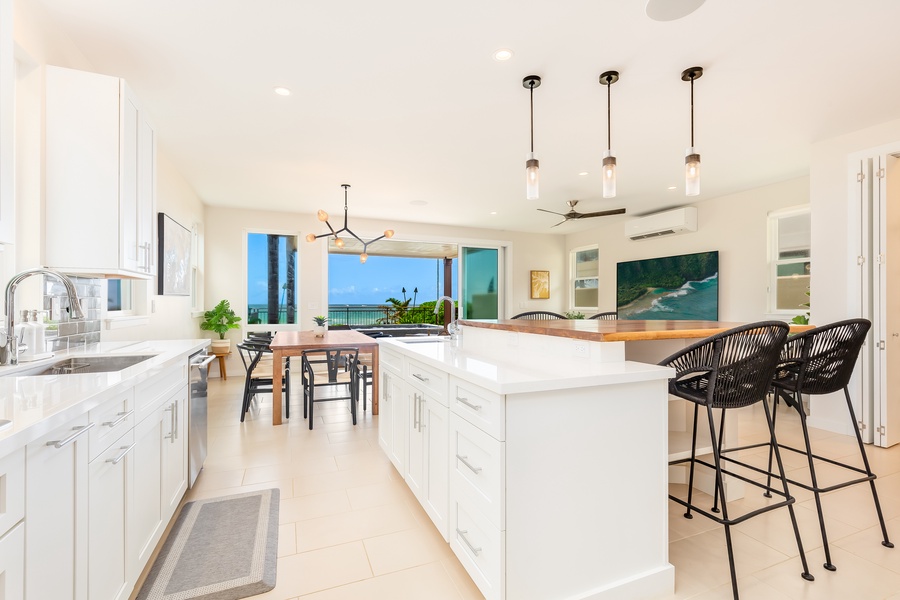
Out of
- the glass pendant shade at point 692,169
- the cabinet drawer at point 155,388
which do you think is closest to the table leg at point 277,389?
the cabinet drawer at point 155,388

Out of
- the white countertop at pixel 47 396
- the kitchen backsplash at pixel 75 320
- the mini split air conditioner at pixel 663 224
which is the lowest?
the white countertop at pixel 47 396

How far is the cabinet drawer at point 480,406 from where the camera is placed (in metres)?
1.40

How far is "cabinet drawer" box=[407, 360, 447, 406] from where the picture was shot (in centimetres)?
187

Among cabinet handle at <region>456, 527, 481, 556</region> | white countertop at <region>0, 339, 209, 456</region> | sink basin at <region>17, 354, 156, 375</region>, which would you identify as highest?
white countertop at <region>0, 339, 209, 456</region>

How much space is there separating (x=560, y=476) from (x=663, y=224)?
560cm

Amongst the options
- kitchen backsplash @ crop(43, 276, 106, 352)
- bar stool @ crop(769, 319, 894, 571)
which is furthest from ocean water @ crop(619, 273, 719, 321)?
kitchen backsplash @ crop(43, 276, 106, 352)

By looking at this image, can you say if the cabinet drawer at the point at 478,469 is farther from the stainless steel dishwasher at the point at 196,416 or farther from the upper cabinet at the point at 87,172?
the upper cabinet at the point at 87,172

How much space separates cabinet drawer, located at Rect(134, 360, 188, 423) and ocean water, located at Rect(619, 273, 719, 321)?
591 centimetres

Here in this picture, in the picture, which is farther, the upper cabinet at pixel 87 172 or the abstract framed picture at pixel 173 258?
the abstract framed picture at pixel 173 258

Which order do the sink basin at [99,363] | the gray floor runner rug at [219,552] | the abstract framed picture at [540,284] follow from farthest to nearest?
the abstract framed picture at [540,284]
the sink basin at [99,363]
the gray floor runner rug at [219,552]

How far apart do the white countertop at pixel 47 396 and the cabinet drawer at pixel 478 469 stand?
1.17 metres

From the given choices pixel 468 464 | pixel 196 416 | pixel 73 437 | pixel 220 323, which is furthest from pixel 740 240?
pixel 220 323

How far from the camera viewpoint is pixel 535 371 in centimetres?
168

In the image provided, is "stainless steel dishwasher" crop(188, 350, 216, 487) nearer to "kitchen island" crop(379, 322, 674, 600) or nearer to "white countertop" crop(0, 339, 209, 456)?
"white countertop" crop(0, 339, 209, 456)
